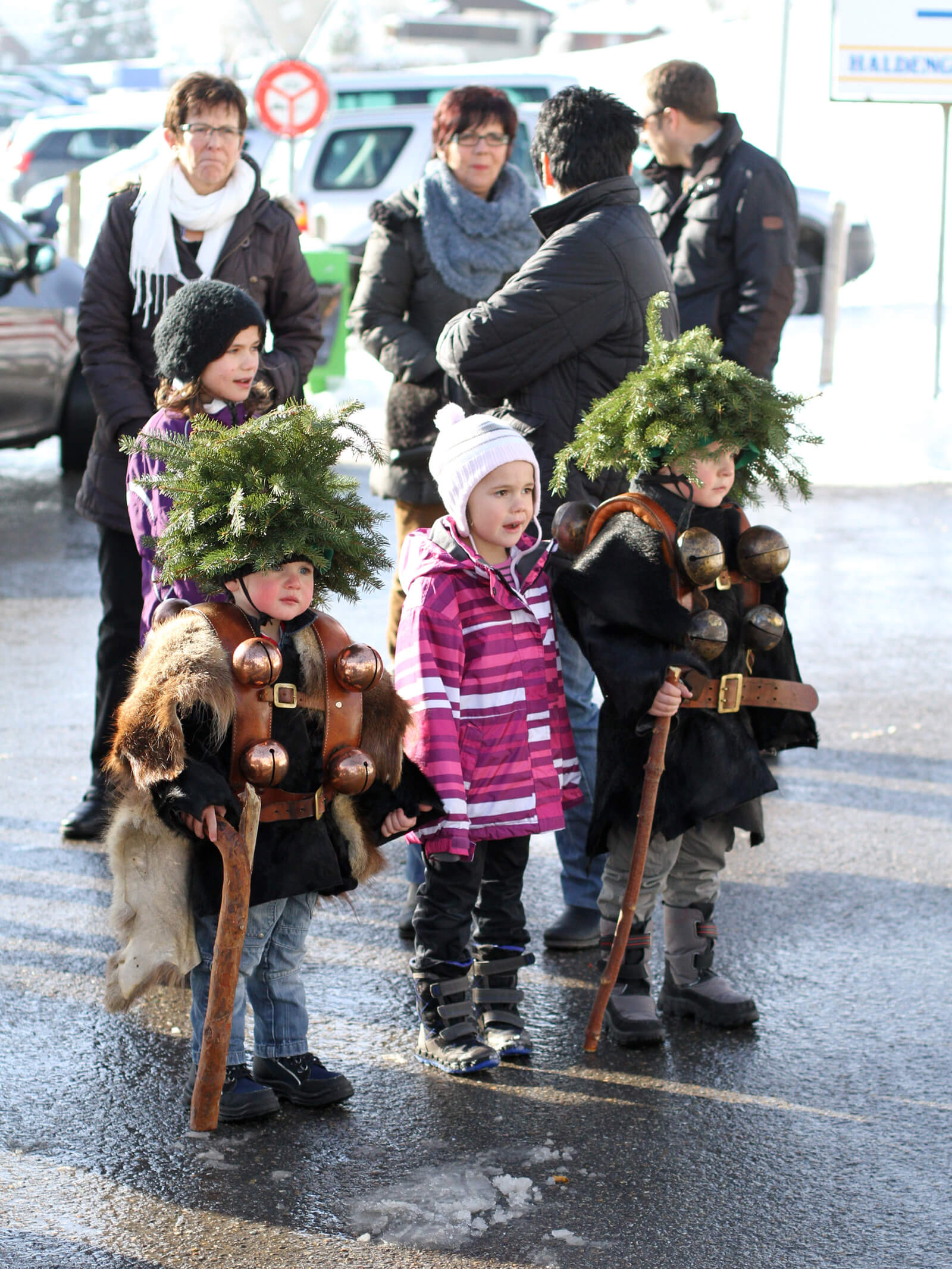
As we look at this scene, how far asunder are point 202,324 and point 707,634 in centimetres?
141

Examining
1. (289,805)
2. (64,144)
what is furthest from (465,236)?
(64,144)

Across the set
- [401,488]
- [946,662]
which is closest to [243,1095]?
[401,488]

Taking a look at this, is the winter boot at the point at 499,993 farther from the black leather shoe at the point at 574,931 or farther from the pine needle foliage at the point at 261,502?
the pine needle foliage at the point at 261,502

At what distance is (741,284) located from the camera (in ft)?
18.2

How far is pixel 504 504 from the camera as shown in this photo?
3.53m

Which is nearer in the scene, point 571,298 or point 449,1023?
point 449,1023

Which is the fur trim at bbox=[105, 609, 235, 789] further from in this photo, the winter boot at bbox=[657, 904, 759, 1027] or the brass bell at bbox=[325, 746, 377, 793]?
the winter boot at bbox=[657, 904, 759, 1027]

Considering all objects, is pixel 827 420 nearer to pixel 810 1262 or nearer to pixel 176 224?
pixel 176 224

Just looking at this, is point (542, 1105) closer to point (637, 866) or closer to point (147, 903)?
point (637, 866)

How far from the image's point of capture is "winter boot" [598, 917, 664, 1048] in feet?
12.0

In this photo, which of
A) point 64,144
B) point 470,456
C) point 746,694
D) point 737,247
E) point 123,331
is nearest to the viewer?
point 470,456

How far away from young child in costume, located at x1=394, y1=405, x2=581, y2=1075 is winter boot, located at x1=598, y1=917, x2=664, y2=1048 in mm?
226

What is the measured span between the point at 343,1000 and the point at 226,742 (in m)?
1.01

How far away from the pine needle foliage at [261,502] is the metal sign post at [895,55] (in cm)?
1181
